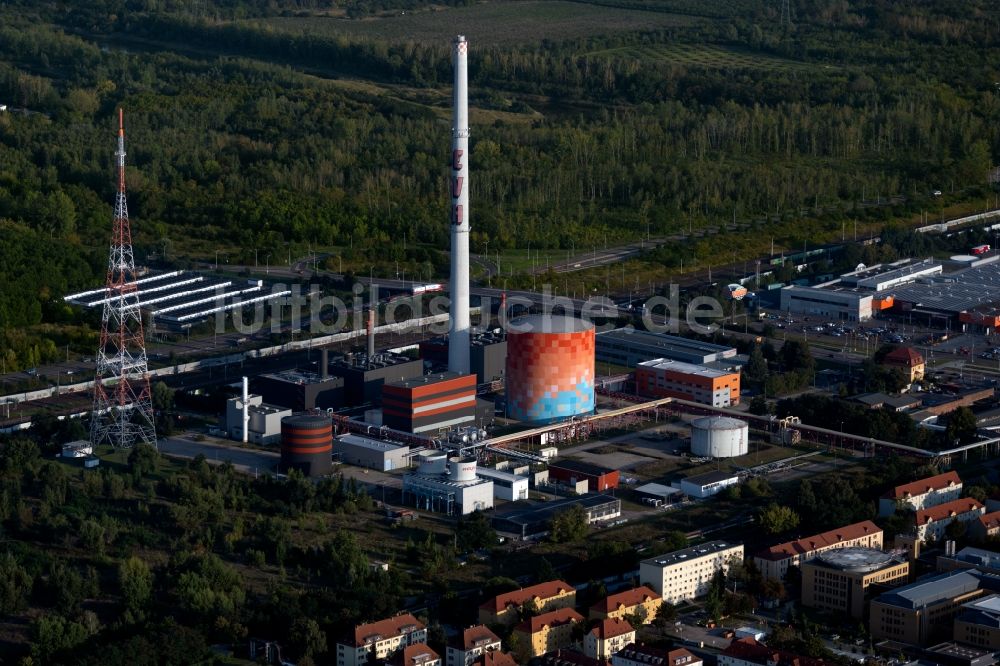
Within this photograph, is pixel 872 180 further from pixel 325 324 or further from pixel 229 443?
pixel 229 443

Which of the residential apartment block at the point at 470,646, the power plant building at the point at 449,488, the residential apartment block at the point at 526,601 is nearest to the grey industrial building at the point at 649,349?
the power plant building at the point at 449,488

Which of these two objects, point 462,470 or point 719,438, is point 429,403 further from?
point 719,438

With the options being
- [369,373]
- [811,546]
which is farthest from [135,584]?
[369,373]

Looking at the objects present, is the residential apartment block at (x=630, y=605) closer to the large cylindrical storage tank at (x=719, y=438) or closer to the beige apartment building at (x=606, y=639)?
the beige apartment building at (x=606, y=639)

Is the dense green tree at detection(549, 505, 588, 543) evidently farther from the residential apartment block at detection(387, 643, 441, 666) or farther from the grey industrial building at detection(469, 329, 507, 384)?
the grey industrial building at detection(469, 329, 507, 384)

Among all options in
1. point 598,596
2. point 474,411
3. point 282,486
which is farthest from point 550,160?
point 598,596

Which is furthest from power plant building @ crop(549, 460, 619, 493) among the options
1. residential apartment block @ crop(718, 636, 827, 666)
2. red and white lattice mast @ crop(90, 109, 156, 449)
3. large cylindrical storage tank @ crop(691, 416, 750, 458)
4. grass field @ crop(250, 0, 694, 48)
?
grass field @ crop(250, 0, 694, 48)
